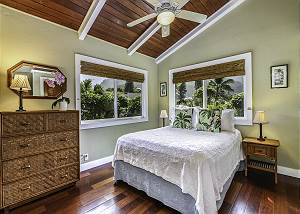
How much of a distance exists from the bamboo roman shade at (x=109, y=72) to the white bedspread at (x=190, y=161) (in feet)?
5.01

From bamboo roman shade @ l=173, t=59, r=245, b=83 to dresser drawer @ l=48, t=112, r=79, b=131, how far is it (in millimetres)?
2637

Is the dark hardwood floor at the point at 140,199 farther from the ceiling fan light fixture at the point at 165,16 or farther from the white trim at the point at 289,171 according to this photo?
the ceiling fan light fixture at the point at 165,16

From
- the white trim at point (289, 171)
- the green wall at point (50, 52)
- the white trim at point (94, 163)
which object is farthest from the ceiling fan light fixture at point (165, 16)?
the white trim at point (289, 171)

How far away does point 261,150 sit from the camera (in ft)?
8.54

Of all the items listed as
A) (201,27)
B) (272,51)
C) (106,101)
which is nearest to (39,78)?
(106,101)

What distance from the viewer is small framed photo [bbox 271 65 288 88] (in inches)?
107

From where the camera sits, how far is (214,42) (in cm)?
355

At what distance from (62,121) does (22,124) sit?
1.53ft

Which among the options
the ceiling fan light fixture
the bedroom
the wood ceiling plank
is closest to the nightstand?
the bedroom

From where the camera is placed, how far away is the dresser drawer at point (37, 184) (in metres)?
1.88

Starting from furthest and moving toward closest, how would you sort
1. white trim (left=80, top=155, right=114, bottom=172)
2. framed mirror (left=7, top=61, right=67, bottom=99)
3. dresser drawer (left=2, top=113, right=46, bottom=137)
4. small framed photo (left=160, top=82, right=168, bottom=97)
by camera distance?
small framed photo (left=160, top=82, right=168, bottom=97) → white trim (left=80, top=155, right=114, bottom=172) → framed mirror (left=7, top=61, right=67, bottom=99) → dresser drawer (left=2, top=113, right=46, bottom=137)

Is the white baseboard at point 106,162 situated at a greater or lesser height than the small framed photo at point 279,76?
lesser

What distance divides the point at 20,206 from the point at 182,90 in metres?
3.67

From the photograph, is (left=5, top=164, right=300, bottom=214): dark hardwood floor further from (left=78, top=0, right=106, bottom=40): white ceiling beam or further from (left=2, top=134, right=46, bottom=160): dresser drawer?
(left=78, top=0, right=106, bottom=40): white ceiling beam
